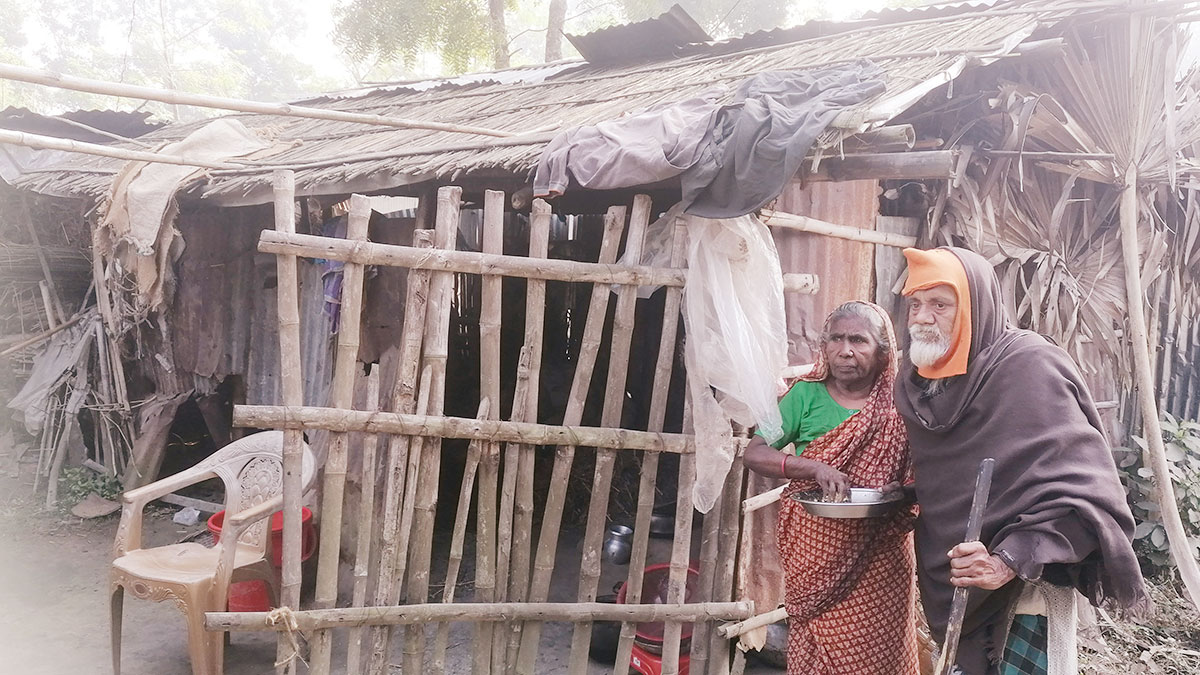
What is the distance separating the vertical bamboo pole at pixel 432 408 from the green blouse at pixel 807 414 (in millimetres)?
1313

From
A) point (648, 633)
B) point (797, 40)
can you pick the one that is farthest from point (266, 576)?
point (797, 40)

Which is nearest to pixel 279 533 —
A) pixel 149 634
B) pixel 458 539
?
pixel 149 634

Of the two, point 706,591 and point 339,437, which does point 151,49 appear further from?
point 706,591

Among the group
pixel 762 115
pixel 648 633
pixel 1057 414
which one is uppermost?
pixel 762 115

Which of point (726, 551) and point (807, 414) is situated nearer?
point (807, 414)

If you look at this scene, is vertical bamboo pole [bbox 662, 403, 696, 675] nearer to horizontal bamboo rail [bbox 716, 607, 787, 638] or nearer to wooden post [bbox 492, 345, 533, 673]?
horizontal bamboo rail [bbox 716, 607, 787, 638]

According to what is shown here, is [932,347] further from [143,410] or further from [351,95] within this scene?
[351,95]

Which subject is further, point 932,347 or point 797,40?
point 797,40

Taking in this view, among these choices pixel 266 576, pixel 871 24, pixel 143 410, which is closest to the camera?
pixel 266 576

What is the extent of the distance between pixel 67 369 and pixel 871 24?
7.25 m

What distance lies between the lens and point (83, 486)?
658 cm

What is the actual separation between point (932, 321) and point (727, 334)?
855 millimetres

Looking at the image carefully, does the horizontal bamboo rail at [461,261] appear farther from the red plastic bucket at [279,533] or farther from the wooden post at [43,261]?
the wooden post at [43,261]

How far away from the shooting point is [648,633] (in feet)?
12.0
